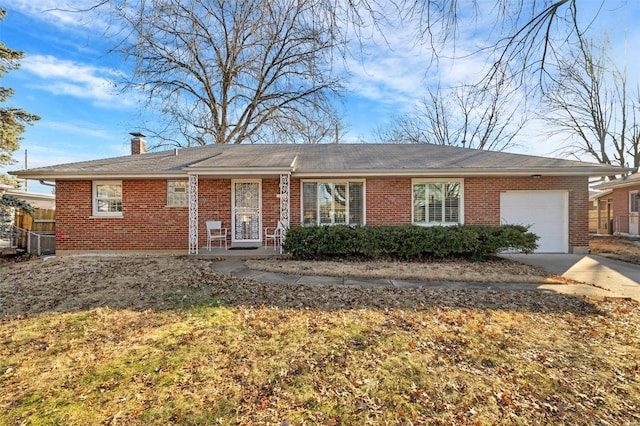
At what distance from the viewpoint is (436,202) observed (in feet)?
35.3

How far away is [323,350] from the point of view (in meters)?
3.44

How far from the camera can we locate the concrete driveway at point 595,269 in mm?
6285

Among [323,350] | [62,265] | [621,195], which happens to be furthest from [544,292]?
[621,195]

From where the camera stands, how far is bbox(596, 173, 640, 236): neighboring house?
16.6 meters

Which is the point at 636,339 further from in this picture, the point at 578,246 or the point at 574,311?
the point at 578,246

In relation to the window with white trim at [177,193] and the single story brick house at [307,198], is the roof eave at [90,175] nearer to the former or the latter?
the single story brick house at [307,198]

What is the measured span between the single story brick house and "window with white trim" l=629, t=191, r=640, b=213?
1038cm

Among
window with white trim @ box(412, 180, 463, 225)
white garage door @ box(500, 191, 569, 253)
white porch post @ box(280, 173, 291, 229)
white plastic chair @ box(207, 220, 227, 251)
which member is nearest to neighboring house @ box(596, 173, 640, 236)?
white garage door @ box(500, 191, 569, 253)

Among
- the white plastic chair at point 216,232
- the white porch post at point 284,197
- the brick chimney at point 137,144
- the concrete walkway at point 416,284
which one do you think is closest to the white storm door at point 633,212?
the concrete walkway at point 416,284

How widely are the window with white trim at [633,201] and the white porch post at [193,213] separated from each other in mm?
21882

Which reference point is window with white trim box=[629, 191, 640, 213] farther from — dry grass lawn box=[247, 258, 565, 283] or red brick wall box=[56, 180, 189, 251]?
red brick wall box=[56, 180, 189, 251]

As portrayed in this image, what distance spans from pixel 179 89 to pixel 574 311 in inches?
844

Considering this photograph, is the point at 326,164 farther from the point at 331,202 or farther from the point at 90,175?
the point at 90,175

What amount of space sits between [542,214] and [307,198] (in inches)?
316
